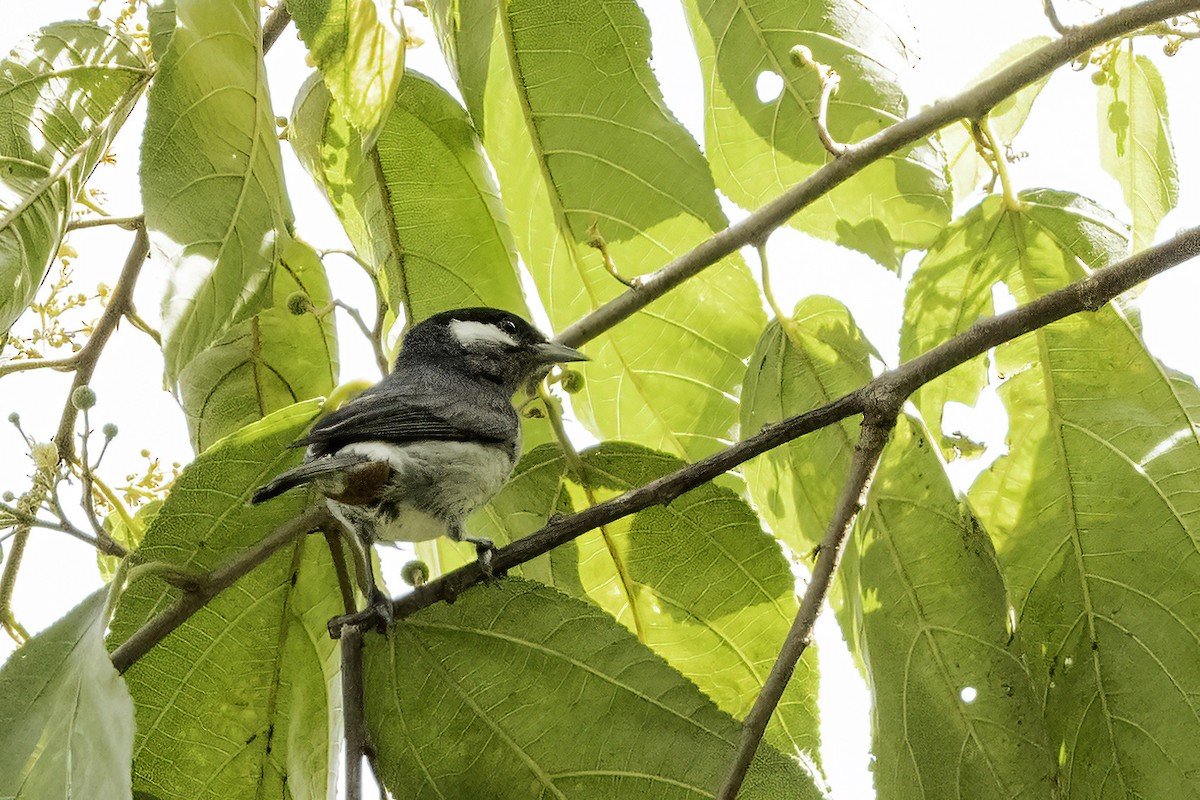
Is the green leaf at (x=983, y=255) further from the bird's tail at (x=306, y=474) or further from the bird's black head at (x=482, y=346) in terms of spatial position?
the bird's tail at (x=306, y=474)

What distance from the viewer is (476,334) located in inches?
120

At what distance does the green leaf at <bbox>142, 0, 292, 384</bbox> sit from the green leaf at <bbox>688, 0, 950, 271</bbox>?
94 centimetres

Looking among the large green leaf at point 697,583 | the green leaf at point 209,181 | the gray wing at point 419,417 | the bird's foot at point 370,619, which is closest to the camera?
the green leaf at point 209,181

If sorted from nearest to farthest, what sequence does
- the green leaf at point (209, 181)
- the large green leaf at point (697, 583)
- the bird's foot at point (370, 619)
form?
the green leaf at point (209, 181) < the bird's foot at point (370, 619) < the large green leaf at point (697, 583)

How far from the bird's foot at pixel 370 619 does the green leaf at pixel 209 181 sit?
0.51 meters

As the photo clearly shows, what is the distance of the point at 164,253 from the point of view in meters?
2.11

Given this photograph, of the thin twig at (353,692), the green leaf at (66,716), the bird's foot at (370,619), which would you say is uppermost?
the bird's foot at (370,619)

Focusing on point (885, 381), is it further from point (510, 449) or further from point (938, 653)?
point (510, 449)

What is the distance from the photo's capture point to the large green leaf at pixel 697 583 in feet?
7.93

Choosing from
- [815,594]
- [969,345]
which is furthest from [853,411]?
[815,594]

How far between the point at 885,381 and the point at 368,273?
1.22m

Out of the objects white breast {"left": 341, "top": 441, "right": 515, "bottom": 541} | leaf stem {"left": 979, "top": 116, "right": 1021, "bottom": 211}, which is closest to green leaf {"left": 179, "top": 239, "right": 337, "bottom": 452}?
white breast {"left": 341, "top": 441, "right": 515, "bottom": 541}

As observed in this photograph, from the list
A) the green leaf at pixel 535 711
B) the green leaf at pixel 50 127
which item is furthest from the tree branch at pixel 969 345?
the green leaf at pixel 50 127

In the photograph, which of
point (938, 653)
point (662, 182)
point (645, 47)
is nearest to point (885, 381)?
point (938, 653)
